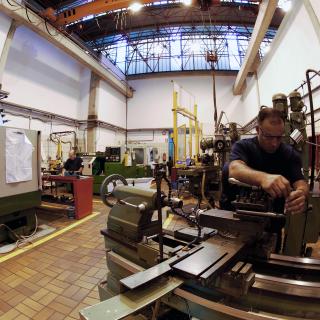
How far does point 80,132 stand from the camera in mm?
8414

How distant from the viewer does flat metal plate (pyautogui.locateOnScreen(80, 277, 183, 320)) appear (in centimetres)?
63

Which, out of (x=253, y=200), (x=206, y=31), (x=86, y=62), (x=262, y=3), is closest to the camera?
(x=253, y=200)

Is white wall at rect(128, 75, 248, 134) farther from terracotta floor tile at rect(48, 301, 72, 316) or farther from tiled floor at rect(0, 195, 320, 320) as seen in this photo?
terracotta floor tile at rect(48, 301, 72, 316)

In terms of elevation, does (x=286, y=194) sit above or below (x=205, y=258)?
above

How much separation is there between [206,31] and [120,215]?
32.7 feet

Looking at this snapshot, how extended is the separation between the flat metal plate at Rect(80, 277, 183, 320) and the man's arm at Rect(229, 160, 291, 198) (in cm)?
55

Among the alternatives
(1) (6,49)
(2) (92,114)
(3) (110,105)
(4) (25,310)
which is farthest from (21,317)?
(3) (110,105)

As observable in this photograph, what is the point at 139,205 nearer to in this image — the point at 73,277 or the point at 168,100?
the point at 73,277

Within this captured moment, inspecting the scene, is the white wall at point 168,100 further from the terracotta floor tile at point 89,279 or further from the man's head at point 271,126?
→ the man's head at point 271,126

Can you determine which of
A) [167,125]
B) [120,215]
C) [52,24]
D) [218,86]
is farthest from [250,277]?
[218,86]

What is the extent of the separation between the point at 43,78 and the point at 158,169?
724 centimetres

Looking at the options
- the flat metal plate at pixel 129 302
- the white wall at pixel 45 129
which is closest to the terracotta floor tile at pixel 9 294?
the flat metal plate at pixel 129 302

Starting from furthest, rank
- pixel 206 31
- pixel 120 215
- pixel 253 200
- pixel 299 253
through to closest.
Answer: pixel 206 31 → pixel 299 253 → pixel 120 215 → pixel 253 200

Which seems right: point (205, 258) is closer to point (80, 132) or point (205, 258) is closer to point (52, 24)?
point (52, 24)
